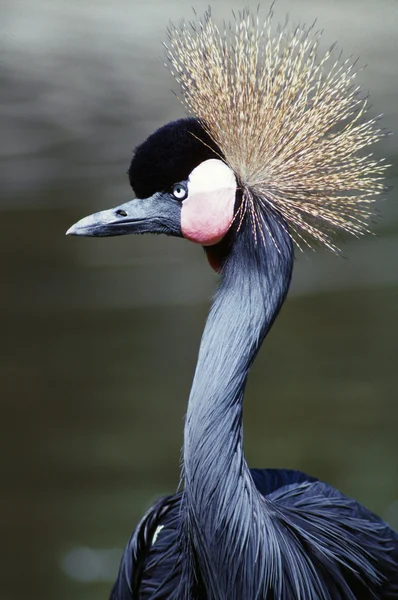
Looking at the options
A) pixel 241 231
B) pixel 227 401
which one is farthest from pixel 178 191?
pixel 227 401

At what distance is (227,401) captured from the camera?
1.27 metres

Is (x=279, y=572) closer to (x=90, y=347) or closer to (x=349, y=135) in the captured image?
(x=349, y=135)

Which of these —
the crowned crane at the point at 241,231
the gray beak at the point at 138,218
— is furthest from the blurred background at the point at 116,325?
the gray beak at the point at 138,218

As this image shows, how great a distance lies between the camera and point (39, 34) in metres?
3.83

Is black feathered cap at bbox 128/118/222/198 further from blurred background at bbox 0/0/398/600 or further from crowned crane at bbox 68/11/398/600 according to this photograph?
blurred background at bbox 0/0/398/600

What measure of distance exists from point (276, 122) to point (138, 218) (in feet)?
0.74

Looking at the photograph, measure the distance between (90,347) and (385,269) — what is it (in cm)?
109

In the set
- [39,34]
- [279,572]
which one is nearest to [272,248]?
[279,572]

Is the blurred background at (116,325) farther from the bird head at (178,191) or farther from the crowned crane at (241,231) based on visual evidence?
the bird head at (178,191)

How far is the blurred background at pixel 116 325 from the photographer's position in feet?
8.68

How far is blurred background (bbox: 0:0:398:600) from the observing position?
2645 millimetres

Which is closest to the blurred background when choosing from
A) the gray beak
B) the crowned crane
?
the crowned crane

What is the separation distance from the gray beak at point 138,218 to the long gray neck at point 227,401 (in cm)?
10

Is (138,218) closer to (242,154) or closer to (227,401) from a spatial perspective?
(242,154)
